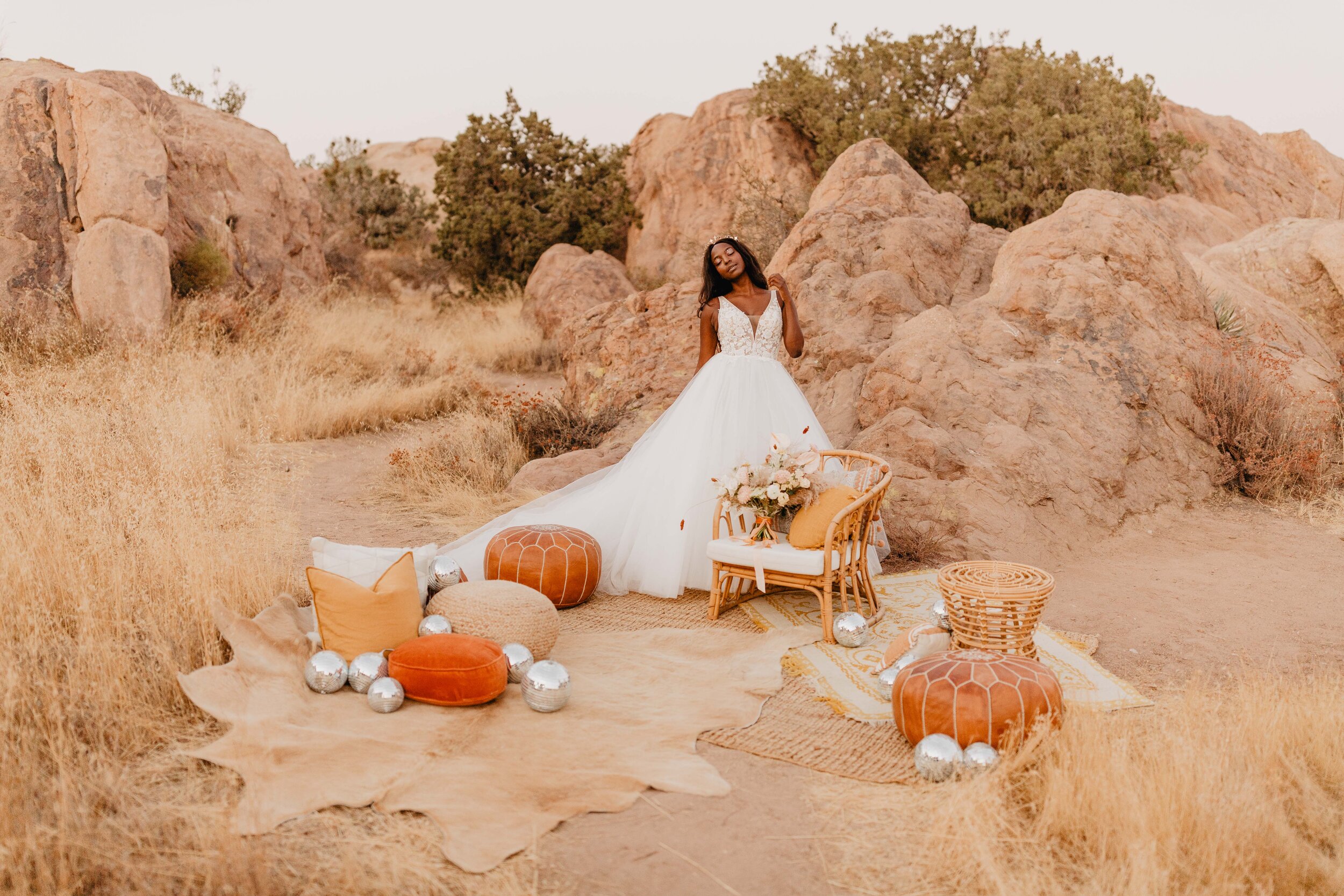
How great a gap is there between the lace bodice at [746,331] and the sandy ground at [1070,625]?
248cm

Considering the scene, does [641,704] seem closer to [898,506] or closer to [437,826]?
[437,826]

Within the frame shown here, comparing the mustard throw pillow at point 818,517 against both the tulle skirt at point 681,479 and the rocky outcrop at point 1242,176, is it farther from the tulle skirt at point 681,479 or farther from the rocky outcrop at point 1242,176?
the rocky outcrop at point 1242,176

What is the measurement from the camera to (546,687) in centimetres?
437

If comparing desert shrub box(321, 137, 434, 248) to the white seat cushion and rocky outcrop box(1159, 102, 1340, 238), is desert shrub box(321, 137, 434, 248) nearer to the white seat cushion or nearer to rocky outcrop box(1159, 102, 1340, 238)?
rocky outcrop box(1159, 102, 1340, 238)

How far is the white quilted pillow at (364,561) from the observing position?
17.0 ft

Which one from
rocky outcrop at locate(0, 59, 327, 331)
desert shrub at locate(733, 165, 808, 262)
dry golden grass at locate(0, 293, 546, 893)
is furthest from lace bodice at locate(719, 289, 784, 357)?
rocky outcrop at locate(0, 59, 327, 331)

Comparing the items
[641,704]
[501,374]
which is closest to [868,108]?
[501,374]

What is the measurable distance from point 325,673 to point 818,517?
271 cm

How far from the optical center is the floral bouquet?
5648 millimetres

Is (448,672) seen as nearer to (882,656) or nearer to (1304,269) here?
(882,656)

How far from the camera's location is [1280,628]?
5.65m

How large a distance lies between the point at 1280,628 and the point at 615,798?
4.17m

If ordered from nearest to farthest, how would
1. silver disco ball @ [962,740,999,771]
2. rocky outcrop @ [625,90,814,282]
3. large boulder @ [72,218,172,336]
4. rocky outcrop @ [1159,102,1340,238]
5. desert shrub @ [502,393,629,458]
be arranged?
silver disco ball @ [962,740,999,771] → desert shrub @ [502,393,629,458] → large boulder @ [72,218,172,336] → rocky outcrop @ [1159,102,1340,238] → rocky outcrop @ [625,90,814,282]

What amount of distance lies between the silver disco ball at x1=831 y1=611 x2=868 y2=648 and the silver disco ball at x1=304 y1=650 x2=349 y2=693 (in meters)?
2.52
